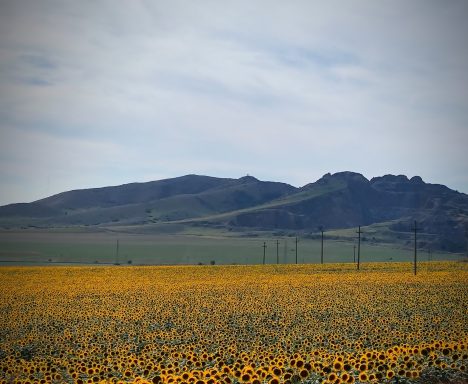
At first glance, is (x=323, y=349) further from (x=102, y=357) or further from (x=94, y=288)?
(x=94, y=288)

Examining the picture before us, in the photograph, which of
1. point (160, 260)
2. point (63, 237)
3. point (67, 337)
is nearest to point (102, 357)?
point (67, 337)

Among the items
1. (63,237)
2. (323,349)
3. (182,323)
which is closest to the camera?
(323,349)

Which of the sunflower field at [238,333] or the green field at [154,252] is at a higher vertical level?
the sunflower field at [238,333]

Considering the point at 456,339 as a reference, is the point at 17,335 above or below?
below

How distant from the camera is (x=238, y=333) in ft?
69.6

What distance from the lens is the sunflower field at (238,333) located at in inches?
475

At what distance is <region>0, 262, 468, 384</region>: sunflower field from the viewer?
12055mm

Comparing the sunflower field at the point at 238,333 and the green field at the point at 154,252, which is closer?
the sunflower field at the point at 238,333

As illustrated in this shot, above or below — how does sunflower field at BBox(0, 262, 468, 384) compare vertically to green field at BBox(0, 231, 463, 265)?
above

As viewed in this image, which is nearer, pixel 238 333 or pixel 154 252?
pixel 238 333

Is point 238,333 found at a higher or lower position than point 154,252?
higher

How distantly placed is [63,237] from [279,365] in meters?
188

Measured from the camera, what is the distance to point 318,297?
3181 cm

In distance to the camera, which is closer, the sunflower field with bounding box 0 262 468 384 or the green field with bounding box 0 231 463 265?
the sunflower field with bounding box 0 262 468 384
